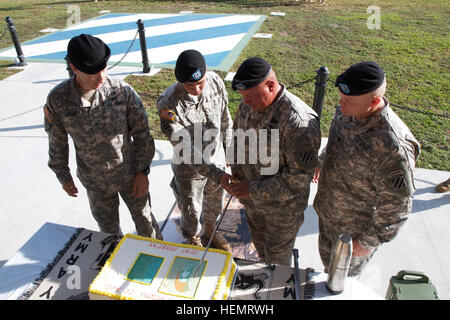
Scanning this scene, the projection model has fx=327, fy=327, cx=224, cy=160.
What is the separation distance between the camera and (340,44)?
26.3 feet

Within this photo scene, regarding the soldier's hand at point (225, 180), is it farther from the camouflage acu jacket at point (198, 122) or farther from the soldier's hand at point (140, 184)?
the soldier's hand at point (140, 184)

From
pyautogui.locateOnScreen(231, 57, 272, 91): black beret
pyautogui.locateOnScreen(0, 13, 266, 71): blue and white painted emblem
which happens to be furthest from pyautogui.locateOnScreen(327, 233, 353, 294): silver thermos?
pyautogui.locateOnScreen(0, 13, 266, 71): blue and white painted emblem

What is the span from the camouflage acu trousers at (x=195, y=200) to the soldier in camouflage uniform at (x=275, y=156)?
0.42m

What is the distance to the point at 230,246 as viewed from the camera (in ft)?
9.59

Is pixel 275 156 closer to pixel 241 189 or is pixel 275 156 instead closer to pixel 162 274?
pixel 241 189

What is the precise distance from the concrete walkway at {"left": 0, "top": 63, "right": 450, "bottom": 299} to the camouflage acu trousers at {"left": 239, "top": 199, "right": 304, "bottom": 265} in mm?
445

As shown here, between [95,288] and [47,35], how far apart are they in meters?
9.83

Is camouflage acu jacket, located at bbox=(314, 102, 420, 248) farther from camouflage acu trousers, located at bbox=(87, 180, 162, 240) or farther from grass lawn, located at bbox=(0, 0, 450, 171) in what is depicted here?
grass lawn, located at bbox=(0, 0, 450, 171)

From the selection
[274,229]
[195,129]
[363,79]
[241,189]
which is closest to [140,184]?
[195,129]

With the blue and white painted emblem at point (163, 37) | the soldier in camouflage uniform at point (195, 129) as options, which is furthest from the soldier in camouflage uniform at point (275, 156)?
the blue and white painted emblem at point (163, 37)

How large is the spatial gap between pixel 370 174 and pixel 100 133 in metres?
1.75

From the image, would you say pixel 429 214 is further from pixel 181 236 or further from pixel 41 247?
pixel 41 247

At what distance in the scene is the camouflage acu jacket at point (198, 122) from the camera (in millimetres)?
2373

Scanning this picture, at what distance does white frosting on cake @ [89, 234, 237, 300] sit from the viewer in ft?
4.66
